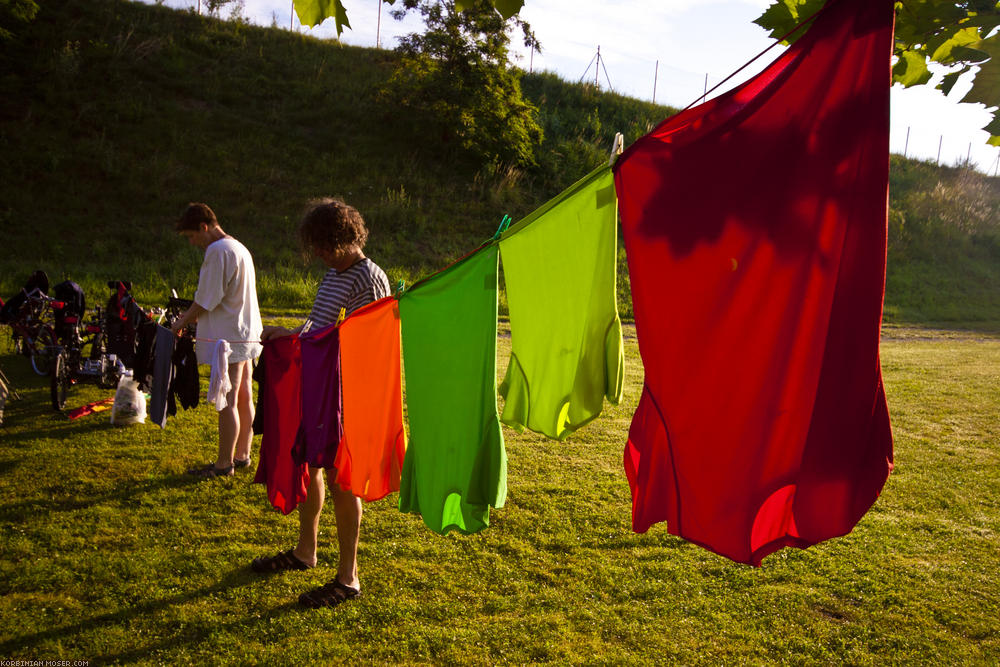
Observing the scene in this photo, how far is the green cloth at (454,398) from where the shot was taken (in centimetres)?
255

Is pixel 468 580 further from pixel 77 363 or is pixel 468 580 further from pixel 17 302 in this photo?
pixel 17 302

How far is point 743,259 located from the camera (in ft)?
5.51

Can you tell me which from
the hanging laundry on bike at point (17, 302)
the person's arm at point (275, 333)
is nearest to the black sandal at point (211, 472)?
the person's arm at point (275, 333)

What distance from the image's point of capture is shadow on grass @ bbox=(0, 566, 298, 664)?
309cm

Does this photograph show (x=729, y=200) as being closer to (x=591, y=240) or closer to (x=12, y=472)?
(x=591, y=240)

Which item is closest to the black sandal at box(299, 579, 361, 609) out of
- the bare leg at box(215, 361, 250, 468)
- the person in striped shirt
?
the person in striped shirt

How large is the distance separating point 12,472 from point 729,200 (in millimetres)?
5530

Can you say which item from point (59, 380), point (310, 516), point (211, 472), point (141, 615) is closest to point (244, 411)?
point (211, 472)

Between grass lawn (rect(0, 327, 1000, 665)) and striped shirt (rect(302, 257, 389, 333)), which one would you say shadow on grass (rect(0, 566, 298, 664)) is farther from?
striped shirt (rect(302, 257, 389, 333))

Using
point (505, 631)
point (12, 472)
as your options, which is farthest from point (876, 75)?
point (12, 472)

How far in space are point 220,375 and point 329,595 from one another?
182 centimetres

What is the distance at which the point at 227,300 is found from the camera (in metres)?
4.70

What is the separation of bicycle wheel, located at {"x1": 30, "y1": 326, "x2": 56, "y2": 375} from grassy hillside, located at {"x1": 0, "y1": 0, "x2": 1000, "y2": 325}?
4786 mm

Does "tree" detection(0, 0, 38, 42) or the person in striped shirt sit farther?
"tree" detection(0, 0, 38, 42)
